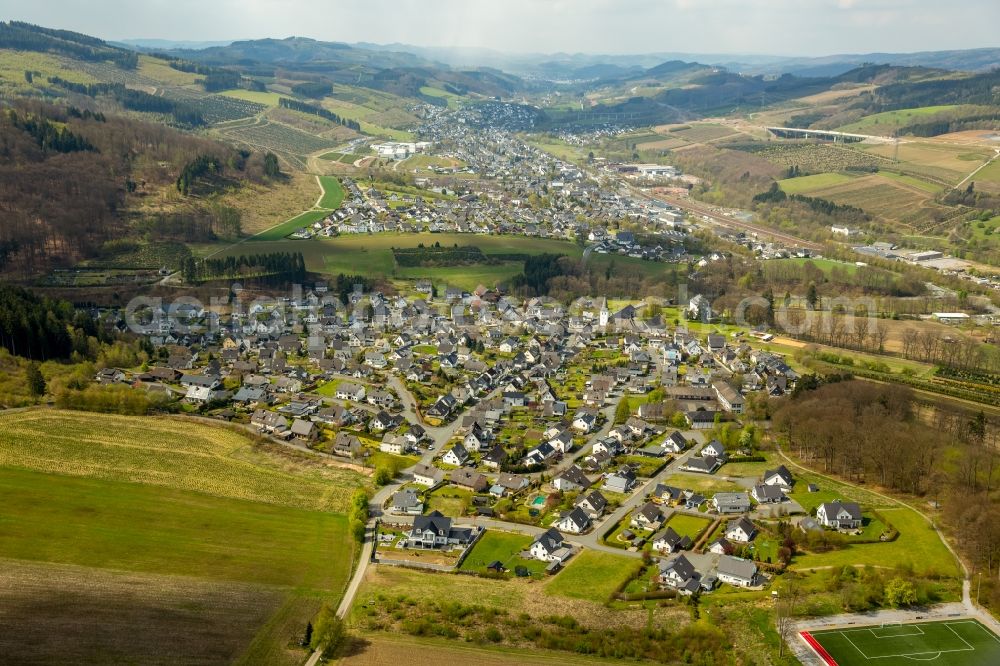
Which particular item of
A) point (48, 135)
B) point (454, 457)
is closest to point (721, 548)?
point (454, 457)

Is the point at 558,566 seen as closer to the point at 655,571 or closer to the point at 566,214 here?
the point at 655,571

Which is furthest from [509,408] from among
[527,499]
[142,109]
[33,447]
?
[142,109]

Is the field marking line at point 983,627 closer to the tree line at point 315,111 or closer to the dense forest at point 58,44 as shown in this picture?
the tree line at point 315,111

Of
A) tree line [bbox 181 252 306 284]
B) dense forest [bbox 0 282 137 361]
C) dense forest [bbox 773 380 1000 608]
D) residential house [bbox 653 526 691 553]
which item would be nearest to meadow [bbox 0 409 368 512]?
dense forest [bbox 0 282 137 361]

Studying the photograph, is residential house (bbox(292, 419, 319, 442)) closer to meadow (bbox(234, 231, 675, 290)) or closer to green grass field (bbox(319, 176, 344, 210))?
meadow (bbox(234, 231, 675, 290))

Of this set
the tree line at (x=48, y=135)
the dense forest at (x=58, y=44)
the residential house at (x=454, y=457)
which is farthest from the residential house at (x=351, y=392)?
the dense forest at (x=58, y=44)

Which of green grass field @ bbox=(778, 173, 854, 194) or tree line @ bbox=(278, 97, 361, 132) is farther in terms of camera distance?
tree line @ bbox=(278, 97, 361, 132)

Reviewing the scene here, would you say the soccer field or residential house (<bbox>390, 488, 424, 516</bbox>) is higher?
the soccer field
